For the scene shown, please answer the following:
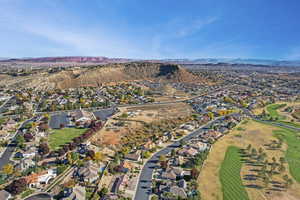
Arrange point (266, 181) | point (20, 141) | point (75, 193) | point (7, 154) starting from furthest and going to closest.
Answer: point (20, 141) < point (7, 154) < point (266, 181) < point (75, 193)

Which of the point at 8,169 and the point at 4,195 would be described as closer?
the point at 4,195

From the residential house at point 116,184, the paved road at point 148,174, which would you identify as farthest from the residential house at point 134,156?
the residential house at point 116,184

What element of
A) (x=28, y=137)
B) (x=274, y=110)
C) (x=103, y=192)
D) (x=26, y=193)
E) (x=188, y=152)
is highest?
(x=274, y=110)

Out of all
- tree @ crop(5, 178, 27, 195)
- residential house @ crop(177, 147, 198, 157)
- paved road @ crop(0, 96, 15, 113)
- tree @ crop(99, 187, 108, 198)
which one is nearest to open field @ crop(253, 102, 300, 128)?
residential house @ crop(177, 147, 198, 157)

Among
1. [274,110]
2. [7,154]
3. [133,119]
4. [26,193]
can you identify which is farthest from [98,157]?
[274,110]

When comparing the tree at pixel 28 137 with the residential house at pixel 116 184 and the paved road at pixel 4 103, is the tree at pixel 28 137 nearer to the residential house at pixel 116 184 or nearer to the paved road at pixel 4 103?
the residential house at pixel 116 184

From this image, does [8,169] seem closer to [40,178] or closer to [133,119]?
[40,178]

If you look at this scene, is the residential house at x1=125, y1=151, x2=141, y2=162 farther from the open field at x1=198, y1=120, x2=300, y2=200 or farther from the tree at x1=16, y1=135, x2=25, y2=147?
the tree at x1=16, y1=135, x2=25, y2=147

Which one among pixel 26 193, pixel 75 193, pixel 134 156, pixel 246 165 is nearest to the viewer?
pixel 75 193
